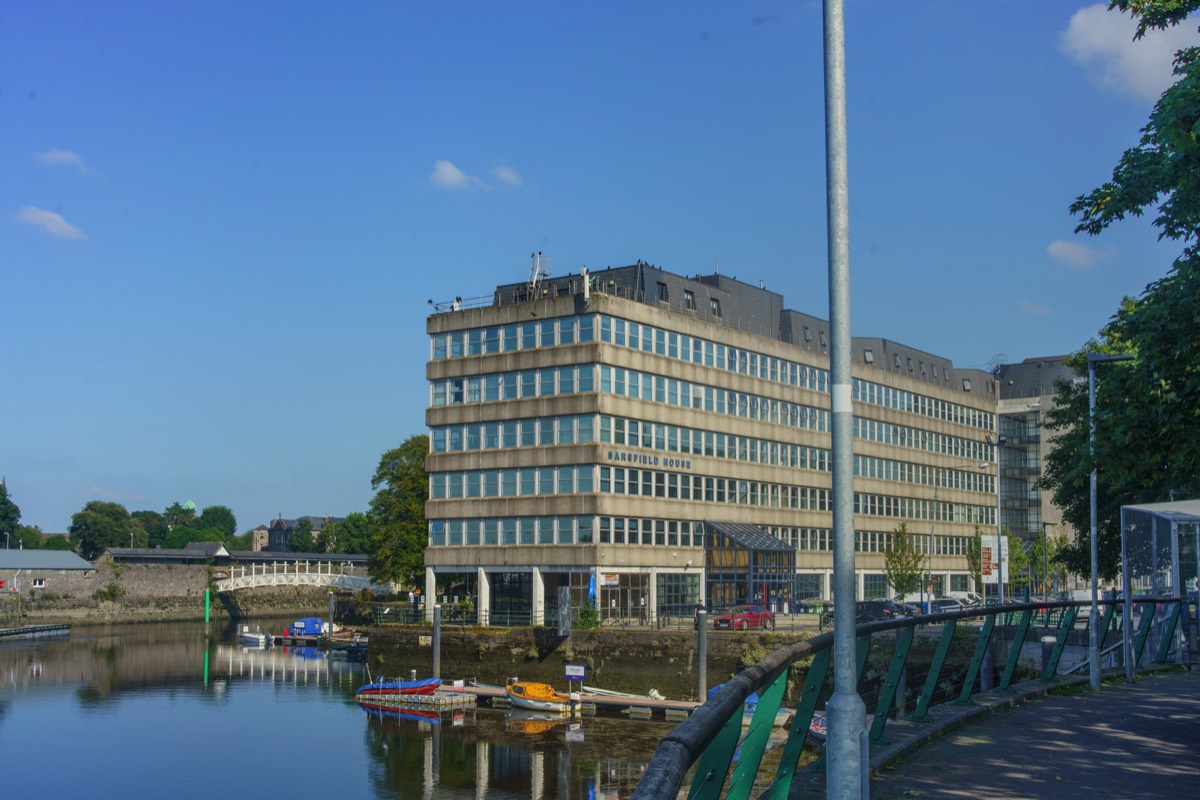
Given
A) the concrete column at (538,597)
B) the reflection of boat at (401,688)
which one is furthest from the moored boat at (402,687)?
the concrete column at (538,597)

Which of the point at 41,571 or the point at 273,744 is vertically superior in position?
the point at 41,571

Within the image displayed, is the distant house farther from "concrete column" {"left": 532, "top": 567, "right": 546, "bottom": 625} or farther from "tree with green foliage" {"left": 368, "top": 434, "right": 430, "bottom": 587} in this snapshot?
"concrete column" {"left": 532, "top": 567, "right": 546, "bottom": 625}

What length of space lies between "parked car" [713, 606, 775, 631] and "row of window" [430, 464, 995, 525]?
10.3m

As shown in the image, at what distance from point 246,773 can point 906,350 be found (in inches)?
2734

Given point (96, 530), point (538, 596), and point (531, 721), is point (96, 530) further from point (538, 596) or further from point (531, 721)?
point (531, 721)

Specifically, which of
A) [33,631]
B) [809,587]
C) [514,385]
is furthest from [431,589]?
[33,631]

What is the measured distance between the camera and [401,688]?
6338 cm

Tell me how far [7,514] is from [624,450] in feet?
445

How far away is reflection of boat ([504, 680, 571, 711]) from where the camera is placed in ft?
188

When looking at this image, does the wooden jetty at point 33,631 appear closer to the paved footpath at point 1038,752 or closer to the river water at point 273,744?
the river water at point 273,744

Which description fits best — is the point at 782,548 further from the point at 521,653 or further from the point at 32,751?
the point at 32,751

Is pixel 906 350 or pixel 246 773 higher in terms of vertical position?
pixel 906 350

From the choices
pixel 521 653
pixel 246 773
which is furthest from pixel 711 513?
pixel 246 773

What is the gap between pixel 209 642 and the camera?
108375mm
